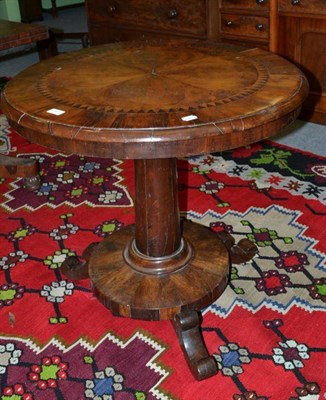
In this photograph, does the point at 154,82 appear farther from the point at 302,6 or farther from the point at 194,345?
the point at 302,6

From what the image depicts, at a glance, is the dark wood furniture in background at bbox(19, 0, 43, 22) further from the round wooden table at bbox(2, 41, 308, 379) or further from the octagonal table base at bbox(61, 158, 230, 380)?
the octagonal table base at bbox(61, 158, 230, 380)

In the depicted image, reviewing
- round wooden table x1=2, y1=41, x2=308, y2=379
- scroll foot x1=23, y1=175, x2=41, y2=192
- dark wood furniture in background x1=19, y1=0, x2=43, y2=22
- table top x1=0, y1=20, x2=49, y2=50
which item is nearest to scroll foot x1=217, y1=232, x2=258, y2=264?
round wooden table x1=2, y1=41, x2=308, y2=379

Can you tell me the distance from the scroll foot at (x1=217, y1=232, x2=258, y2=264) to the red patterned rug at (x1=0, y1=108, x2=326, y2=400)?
4 cm

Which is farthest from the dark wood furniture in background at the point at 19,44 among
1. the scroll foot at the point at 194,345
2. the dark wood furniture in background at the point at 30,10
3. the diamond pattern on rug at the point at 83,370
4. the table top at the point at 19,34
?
the dark wood furniture in background at the point at 30,10

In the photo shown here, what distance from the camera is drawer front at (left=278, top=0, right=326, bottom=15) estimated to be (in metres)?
2.63

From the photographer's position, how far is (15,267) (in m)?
1.94

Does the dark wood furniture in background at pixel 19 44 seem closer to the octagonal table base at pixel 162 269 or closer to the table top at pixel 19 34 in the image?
the table top at pixel 19 34

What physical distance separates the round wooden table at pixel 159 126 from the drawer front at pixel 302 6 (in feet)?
3.68

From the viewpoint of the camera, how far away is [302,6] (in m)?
2.70

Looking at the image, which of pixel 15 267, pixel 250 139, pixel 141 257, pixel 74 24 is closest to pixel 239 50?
pixel 250 139

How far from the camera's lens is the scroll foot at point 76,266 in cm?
183

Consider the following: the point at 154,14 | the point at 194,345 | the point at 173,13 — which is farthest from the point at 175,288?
the point at 154,14

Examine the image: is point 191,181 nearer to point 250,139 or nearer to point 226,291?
point 226,291

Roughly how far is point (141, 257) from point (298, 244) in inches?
25.8
